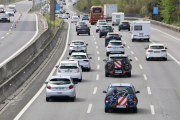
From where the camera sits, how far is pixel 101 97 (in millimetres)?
22516

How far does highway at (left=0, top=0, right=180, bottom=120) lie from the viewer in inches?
697

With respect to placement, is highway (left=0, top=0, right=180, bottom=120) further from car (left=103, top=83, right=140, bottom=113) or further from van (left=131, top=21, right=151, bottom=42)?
van (left=131, top=21, right=151, bottom=42)

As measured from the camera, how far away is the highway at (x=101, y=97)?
1770cm

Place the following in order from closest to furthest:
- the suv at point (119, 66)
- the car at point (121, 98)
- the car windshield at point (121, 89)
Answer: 1. the car at point (121, 98)
2. the car windshield at point (121, 89)
3. the suv at point (119, 66)

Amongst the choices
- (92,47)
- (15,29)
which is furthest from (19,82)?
(15,29)

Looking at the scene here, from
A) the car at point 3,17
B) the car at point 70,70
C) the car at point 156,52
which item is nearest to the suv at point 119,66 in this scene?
the car at point 70,70

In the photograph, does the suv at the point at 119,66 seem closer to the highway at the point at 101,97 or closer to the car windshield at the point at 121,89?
the highway at the point at 101,97

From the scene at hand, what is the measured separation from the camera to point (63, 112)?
18.4 metres

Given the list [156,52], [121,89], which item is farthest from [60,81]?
[156,52]

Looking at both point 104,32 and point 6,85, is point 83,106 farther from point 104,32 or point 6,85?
point 104,32

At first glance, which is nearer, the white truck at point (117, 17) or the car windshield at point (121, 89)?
the car windshield at point (121, 89)

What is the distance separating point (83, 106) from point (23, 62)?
13.0 m

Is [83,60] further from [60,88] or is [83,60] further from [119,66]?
[60,88]

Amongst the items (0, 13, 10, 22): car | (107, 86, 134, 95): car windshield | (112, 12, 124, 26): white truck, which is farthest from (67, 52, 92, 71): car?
(0, 13, 10, 22): car
